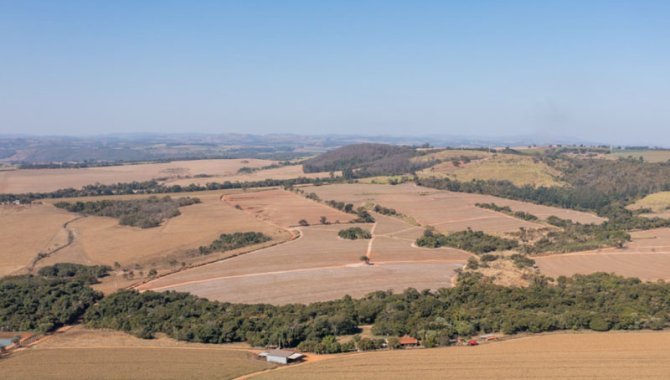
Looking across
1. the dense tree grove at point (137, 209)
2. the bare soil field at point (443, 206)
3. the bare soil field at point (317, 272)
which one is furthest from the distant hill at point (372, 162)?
the bare soil field at point (317, 272)

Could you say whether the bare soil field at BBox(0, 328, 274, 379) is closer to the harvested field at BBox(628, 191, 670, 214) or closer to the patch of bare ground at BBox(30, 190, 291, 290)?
the patch of bare ground at BBox(30, 190, 291, 290)

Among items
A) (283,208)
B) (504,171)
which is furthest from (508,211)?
(504,171)

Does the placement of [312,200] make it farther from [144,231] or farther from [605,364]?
[605,364]

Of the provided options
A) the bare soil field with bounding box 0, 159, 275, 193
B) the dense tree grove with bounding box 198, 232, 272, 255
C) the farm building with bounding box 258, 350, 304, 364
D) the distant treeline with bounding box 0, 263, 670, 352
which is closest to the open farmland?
the dense tree grove with bounding box 198, 232, 272, 255

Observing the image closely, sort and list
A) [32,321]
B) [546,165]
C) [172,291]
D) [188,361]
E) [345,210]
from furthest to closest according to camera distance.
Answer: [546,165]
[345,210]
[172,291]
[32,321]
[188,361]

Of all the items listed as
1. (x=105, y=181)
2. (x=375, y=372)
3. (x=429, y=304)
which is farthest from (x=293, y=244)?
(x=105, y=181)

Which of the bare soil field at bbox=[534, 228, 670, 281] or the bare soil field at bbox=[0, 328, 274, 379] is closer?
the bare soil field at bbox=[0, 328, 274, 379]
